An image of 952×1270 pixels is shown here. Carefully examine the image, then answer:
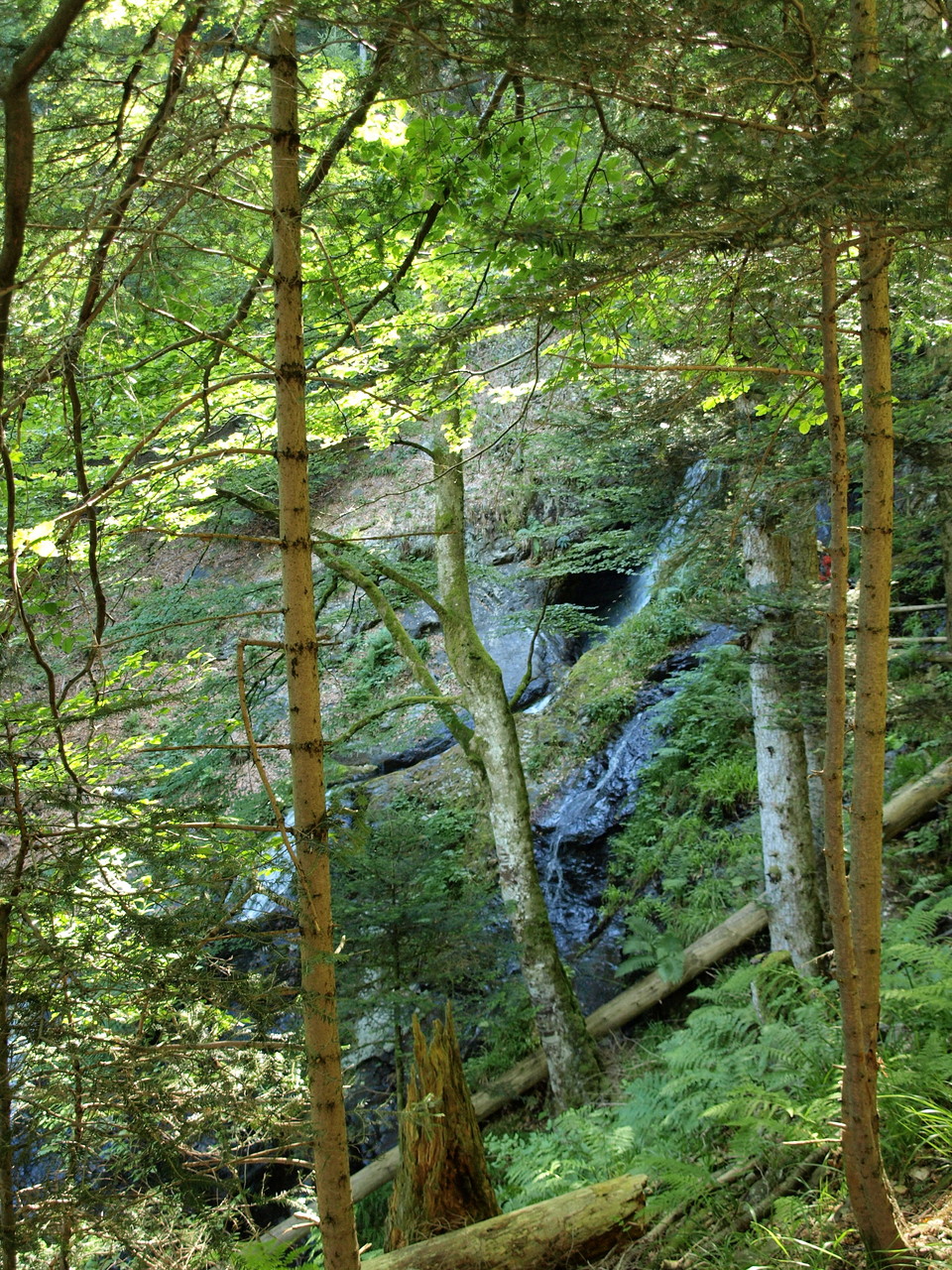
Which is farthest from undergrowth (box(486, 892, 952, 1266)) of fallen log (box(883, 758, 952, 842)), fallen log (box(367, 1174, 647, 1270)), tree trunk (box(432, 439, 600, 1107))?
fallen log (box(883, 758, 952, 842))

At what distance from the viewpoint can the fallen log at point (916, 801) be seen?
7.76 meters

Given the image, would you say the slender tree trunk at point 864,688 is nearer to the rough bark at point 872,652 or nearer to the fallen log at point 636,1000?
the rough bark at point 872,652

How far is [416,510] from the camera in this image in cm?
1462

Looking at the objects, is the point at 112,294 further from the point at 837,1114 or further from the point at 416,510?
the point at 416,510

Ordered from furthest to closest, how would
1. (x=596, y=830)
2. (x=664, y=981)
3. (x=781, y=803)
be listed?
(x=596, y=830) < (x=664, y=981) < (x=781, y=803)

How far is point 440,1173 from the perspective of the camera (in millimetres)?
4484

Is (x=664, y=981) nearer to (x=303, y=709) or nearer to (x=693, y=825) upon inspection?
(x=693, y=825)

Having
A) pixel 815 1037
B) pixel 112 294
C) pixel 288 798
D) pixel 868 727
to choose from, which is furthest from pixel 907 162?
pixel 288 798

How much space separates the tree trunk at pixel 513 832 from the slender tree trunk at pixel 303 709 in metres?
4.50

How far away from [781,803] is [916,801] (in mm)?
1422

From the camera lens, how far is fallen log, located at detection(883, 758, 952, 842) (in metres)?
7.76

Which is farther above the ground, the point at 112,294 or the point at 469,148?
the point at 469,148

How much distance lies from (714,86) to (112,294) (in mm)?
2139

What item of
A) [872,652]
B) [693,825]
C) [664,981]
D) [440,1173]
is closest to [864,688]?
[872,652]
